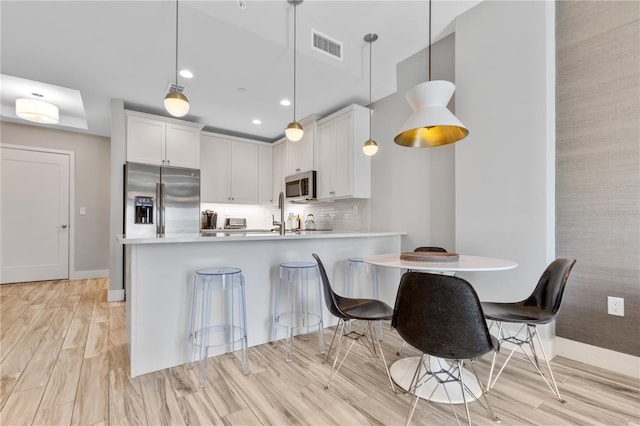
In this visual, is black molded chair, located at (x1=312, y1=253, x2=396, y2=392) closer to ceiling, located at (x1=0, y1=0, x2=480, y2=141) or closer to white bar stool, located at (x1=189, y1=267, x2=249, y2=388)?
white bar stool, located at (x1=189, y1=267, x2=249, y2=388)

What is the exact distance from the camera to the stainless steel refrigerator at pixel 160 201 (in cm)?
403

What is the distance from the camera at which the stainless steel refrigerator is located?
403cm

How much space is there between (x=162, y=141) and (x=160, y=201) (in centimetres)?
88

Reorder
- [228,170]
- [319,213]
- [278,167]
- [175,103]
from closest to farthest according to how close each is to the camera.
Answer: [175,103], [319,213], [228,170], [278,167]

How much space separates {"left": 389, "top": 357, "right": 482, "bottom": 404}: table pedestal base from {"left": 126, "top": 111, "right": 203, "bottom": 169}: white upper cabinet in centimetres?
395

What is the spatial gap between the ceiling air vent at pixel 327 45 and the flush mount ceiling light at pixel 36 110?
3.87 metres

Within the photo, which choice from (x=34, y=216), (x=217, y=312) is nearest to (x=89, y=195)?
(x=34, y=216)

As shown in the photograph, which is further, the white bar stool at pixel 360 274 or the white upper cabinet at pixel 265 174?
the white upper cabinet at pixel 265 174

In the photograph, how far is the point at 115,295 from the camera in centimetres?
399

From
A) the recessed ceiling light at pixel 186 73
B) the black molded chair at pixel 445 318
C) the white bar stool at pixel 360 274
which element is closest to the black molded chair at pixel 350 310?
the black molded chair at pixel 445 318

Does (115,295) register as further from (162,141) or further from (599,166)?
(599,166)

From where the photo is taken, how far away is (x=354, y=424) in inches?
60.9

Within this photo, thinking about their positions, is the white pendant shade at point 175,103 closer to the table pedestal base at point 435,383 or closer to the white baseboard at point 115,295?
the table pedestal base at point 435,383

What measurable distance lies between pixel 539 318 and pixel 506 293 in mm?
755
